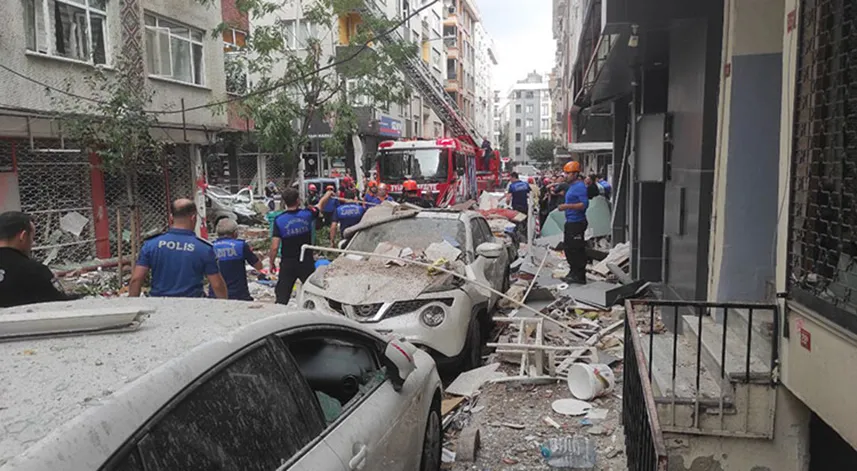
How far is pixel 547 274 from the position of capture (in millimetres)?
10938

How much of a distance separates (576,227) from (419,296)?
14.5 ft

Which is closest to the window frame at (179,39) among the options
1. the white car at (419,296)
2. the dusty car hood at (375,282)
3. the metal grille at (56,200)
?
the metal grille at (56,200)

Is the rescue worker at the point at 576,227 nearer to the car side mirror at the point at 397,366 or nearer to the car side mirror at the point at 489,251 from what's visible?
the car side mirror at the point at 489,251

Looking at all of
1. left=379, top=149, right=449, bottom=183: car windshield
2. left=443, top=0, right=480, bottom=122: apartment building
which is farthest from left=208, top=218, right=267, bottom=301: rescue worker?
left=443, top=0, right=480, bottom=122: apartment building

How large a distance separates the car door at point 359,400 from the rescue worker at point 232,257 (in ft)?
11.3

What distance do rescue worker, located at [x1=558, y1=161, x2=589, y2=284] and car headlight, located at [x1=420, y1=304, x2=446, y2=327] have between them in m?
4.38

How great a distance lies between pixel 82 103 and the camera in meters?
11.5

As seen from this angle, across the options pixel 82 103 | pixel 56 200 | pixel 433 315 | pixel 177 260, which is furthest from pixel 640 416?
pixel 56 200

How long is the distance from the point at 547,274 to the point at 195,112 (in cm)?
1105

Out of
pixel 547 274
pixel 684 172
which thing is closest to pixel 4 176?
pixel 547 274

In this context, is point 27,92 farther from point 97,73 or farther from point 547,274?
point 547,274

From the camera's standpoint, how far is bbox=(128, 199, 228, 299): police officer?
5082 mm

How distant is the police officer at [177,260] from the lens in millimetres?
5082

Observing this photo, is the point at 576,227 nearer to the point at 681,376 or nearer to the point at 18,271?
the point at 681,376
